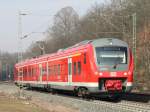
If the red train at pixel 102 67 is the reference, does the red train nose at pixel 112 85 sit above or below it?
below

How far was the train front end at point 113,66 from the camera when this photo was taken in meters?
24.7

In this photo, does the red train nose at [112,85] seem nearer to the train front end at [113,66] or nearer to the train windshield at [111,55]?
the train front end at [113,66]

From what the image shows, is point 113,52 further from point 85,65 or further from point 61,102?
point 61,102

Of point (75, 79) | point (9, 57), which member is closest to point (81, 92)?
point (75, 79)

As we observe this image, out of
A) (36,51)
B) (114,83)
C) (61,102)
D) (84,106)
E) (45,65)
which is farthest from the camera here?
(36,51)

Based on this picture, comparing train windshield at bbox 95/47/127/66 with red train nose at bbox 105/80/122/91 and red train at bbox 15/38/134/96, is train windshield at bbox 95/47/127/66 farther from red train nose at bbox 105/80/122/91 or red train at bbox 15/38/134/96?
red train nose at bbox 105/80/122/91

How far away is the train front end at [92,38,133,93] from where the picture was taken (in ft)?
80.9

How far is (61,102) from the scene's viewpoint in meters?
26.5

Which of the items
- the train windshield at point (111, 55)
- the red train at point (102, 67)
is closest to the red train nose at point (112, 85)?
the red train at point (102, 67)

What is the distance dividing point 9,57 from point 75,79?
4836 inches

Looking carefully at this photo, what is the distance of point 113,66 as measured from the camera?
24.8 m

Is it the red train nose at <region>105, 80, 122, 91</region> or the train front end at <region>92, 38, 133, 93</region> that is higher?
the train front end at <region>92, 38, 133, 93</region>

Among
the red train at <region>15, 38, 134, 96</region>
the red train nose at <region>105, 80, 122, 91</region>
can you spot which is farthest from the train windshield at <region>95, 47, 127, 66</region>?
the red train nose at <region>105, 80, 122, 91</region>

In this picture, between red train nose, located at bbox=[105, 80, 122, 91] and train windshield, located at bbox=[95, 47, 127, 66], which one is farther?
train windshield, located at bbox=[95, 47, 127, 66]
